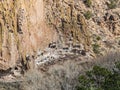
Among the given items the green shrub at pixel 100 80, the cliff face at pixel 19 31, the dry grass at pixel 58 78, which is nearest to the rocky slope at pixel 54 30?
the cliff face at pixel 19 31

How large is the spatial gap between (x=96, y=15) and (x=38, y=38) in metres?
13.1

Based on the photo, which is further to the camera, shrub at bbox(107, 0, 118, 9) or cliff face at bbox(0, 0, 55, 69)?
shrub at bbox(107, 0, 118, 9)

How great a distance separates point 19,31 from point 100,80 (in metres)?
19.1

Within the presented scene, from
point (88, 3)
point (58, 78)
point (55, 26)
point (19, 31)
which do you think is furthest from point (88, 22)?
point (58, 78)

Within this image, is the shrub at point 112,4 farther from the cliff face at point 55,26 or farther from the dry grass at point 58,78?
the dry grass at point 58,78

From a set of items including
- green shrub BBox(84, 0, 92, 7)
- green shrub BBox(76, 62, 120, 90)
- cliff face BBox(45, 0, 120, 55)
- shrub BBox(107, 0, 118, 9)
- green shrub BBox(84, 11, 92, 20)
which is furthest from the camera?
shrub BBox(107, 0, 118, 9)

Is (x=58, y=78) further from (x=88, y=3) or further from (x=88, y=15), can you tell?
(x=88, y=3)

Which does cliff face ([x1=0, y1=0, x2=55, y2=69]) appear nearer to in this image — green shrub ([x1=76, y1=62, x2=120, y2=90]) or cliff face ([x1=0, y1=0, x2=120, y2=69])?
cliff face ([x1=0, y1=0, x2=120, y2=69])

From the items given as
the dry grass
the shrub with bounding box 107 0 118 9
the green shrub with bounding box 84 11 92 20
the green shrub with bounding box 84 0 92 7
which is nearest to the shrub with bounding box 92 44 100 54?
the green shrub with bounding box 84 11 92 20

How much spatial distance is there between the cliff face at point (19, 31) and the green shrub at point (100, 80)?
686 inches

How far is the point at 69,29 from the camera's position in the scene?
164 feet

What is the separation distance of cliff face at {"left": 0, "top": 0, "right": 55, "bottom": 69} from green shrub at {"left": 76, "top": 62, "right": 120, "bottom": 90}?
686 inches

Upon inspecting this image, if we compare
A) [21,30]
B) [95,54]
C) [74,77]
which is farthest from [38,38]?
[74,77]

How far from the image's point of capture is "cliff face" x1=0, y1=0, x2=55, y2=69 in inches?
1684
